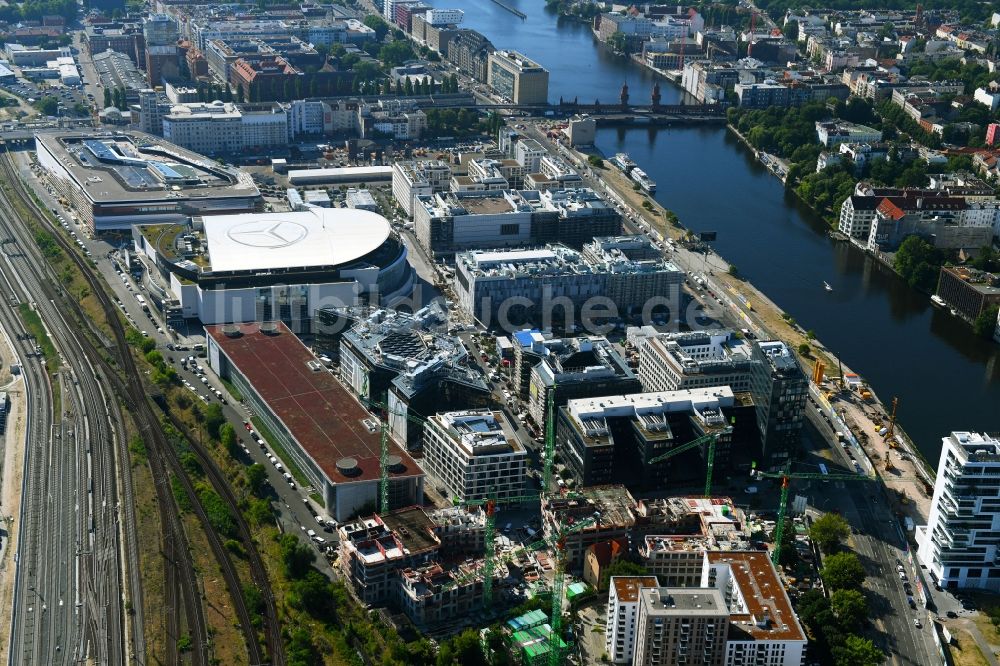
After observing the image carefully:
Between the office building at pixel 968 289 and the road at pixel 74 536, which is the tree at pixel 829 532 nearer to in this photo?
the road at pixel 74 536

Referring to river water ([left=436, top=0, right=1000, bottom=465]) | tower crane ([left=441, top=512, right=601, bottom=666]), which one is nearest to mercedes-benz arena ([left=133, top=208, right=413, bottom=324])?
tower crane ([left=441, top=512, right=601, bottom=666])

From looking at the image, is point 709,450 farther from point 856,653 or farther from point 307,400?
point 307,400

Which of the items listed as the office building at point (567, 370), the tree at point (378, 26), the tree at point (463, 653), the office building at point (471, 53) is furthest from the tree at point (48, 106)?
the tree at point (463, 653)

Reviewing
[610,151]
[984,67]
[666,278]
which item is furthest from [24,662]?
[984,67]

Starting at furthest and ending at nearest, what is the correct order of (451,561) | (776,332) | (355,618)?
(776,332)
(451,561)
(355,618)

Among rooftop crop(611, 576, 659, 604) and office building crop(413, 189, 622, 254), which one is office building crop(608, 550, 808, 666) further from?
office building crop(413, 189, 622, 254)

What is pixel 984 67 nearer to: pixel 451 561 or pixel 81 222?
pixel 81 222
